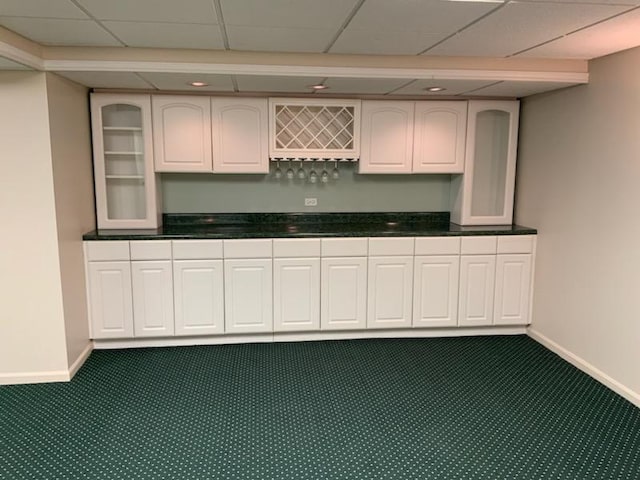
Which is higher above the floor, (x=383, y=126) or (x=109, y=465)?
(x=383, y=126)

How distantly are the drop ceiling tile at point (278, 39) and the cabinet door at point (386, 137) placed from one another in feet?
3.81

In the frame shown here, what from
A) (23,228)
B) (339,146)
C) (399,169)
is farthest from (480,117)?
(23,228)

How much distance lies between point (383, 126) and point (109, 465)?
3.24 metres

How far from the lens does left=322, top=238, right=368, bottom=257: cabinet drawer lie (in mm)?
3994

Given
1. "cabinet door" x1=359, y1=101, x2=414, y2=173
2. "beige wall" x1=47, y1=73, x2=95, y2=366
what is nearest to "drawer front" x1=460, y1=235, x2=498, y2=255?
"cabinet door" x1=359, y1=101, x2=414, y2=173

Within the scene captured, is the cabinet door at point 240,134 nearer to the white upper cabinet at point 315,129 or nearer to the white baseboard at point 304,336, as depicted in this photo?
the white upper cabinet at point 315,129

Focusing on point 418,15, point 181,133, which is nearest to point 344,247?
point 181,133

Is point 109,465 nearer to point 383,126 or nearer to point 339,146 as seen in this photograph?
point 339,146

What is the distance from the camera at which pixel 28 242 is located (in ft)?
10.6

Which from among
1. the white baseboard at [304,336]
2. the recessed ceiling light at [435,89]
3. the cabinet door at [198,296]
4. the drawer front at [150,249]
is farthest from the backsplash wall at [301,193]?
the white baseboard at [304,336]

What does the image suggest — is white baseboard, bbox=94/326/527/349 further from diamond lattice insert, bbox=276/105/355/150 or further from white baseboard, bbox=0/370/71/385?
diamond lattice insert, bbox=276/105/355/150

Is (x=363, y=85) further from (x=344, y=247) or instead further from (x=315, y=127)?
(x=344, y=247)

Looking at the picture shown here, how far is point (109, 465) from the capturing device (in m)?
2.43

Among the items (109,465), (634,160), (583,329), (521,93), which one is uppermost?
(521,93)
